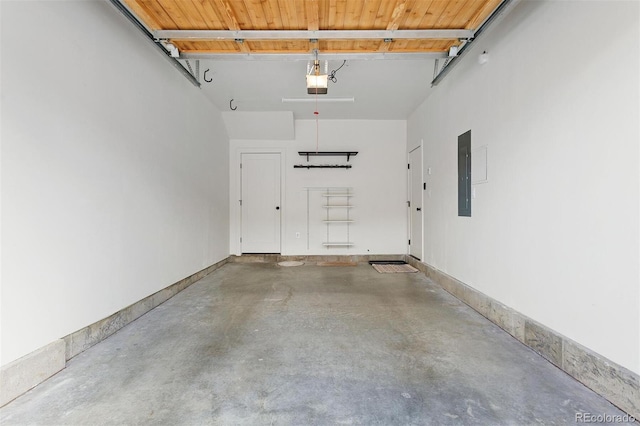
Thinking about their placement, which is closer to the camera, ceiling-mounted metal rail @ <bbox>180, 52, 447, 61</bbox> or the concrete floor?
the concrete floor

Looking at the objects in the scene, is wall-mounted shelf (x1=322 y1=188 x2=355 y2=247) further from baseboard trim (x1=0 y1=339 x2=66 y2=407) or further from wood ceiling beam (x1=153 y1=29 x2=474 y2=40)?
baseboard trim (x1=0 y1=339 x2=66 y2=407)

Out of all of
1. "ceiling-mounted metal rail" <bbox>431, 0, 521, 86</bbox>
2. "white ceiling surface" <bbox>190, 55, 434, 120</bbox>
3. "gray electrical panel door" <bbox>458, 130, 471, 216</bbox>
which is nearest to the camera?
"ceiling-mounted metal rail" <bbox>431, 0, 521, 86</bbox>

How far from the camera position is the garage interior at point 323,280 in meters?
1.54

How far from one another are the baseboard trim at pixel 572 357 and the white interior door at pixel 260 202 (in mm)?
4114

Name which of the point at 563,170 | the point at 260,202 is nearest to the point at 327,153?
the point at 260,202

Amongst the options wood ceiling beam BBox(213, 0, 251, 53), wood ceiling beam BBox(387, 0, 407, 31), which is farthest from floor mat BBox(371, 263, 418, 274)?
wood ceiling beam BBox(213, 0, 251, 53)

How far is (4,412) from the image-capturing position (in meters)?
1.45

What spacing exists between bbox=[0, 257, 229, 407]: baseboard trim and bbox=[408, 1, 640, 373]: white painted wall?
325cm

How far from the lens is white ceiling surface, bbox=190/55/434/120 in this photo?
361 centimetres

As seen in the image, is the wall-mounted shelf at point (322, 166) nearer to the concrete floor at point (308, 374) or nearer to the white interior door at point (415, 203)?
the white interior door at point (415, 203)

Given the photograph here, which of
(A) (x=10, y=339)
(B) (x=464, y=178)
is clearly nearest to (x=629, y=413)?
(B) (x=464, y=178)

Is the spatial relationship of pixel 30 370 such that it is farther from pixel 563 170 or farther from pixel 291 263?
pixel 291 263

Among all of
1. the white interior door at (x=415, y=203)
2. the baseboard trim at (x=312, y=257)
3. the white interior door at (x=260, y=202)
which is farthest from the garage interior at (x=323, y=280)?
the white interior door at (x=260, y=202)

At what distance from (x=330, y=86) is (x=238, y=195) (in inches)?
118
